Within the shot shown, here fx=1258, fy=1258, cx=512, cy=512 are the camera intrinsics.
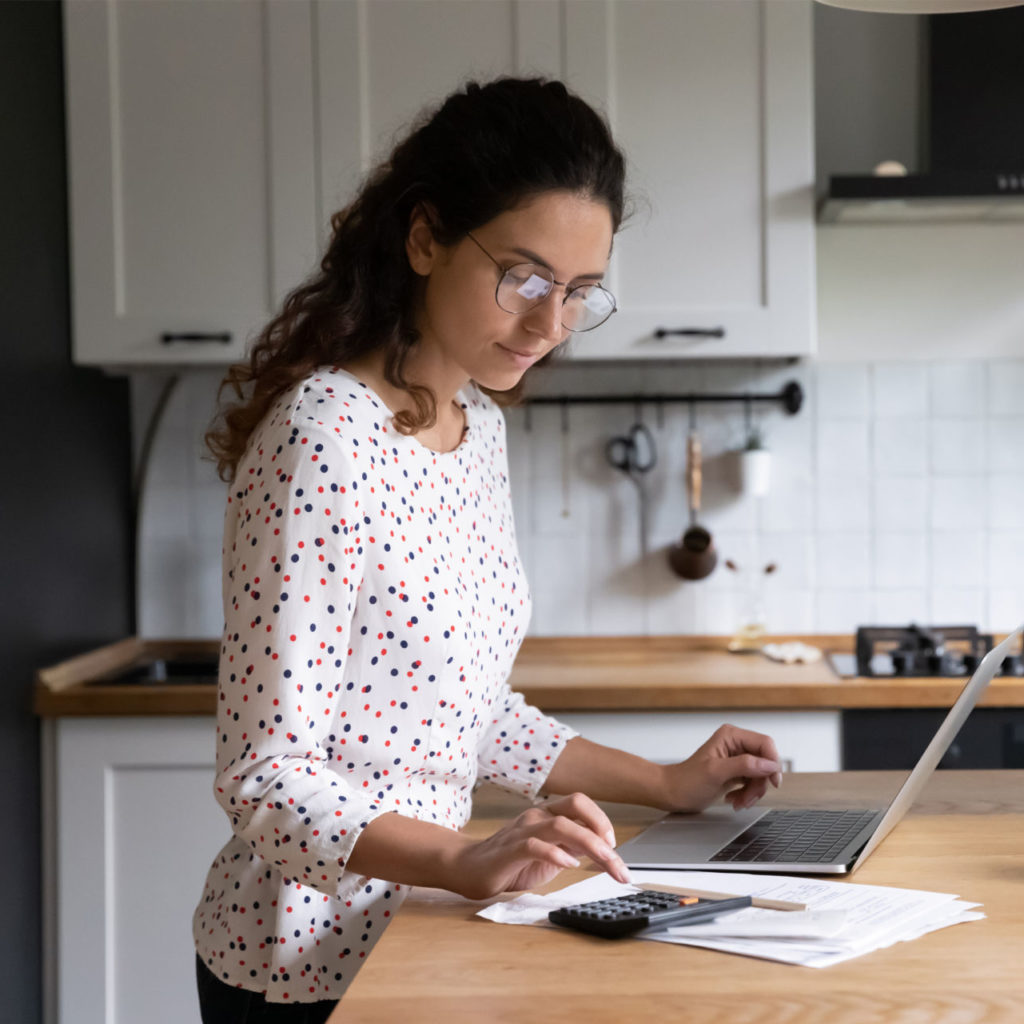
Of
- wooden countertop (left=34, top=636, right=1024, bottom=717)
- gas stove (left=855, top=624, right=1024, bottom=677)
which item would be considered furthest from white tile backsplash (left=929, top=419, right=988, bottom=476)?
wooden countertop (left=34, top=636, right=1024, bottom=717)

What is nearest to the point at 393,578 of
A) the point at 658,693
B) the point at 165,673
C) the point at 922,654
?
the point at 658,693

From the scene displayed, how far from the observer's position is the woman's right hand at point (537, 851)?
0.89 meters

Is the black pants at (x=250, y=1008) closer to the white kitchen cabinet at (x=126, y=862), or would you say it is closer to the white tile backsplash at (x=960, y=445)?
the white kitchen cabinet at (x=126, y=862)

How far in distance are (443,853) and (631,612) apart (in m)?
1.87

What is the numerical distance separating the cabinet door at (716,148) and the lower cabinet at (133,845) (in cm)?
77

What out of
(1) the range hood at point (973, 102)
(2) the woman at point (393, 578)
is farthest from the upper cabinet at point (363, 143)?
(2) the woman at point (393, 578)

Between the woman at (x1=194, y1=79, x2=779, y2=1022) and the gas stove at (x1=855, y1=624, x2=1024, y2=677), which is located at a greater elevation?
the woman at (x1=194, y1=79, x2=779, y2=1022)

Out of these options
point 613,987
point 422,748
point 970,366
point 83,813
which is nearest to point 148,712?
point 83,813

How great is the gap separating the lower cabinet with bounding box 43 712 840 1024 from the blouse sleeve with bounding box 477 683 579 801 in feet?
2.96

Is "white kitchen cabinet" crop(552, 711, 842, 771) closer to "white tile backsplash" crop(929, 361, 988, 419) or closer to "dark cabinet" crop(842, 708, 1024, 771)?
"dark cabinet" crop(842, 708, 1024, 771)

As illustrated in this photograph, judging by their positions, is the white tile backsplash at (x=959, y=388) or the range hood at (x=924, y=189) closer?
the range hood at (x=924, y=189)

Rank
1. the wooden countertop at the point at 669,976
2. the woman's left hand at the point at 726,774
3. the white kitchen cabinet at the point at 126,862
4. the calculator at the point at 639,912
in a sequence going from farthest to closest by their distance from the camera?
the white kitchen cabinet at the point at 126,862 → the woman's left hand at the point at 726,774 → the calculator at the point at 639,912 → the wooden countertop at the point at 669,976

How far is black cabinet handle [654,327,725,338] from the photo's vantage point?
239 cm

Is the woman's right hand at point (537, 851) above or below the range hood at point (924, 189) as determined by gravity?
below
